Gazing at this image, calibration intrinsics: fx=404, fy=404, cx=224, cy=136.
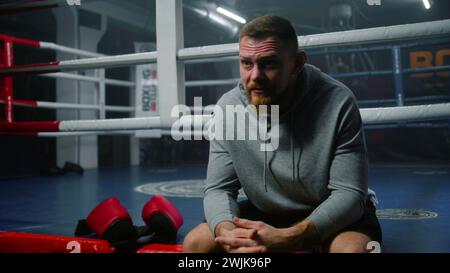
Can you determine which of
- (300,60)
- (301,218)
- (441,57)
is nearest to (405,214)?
(301,218)

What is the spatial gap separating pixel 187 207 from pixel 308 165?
113 centimetres

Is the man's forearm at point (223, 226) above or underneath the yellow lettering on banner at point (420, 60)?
underneath

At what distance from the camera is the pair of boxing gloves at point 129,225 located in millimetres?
1425

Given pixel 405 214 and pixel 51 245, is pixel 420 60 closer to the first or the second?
pixel 405 214

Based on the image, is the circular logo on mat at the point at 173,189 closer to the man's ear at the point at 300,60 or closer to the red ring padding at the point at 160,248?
the red ring padding at the point at 160,248

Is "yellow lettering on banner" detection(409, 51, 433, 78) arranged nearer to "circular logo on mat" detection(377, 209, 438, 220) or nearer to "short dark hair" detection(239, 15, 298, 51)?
"circular logo on mat" detection(377, 209, 438, 220)

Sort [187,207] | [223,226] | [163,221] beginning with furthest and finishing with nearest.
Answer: [187,207] < [163,221] < [223,226]

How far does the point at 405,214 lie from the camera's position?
1.81 meters

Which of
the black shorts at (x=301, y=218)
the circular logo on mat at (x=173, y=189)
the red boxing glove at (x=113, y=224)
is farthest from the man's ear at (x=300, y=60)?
the circular logo on mat at (x=173, y=189)

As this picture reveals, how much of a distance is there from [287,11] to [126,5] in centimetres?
288

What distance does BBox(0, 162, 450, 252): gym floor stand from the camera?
1.44 meters

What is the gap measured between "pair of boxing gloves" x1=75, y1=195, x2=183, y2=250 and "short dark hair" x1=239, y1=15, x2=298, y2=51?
2.42 ft

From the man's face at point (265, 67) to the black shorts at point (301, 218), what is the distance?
1.19 feet

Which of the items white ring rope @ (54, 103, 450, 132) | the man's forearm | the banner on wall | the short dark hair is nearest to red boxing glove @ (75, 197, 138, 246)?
white ring rope @ (54, 103, 450, 132)
